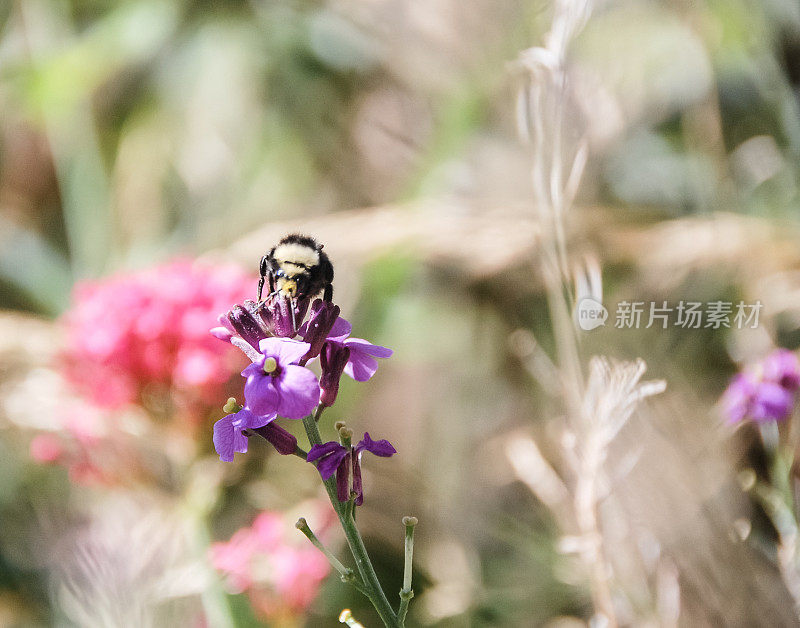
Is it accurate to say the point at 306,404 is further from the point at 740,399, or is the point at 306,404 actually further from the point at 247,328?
the point at 740,399

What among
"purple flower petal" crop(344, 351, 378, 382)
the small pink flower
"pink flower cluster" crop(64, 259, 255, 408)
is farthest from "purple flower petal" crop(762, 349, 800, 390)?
the small pink flower

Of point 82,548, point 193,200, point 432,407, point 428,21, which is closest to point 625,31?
point 428,21

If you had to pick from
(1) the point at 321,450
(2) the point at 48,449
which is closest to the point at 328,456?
(1) the point at 321,450

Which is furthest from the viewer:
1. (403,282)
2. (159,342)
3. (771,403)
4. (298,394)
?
(403,282)

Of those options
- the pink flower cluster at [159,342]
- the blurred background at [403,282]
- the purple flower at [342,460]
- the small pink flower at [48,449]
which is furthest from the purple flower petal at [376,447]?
the small pink flower at [48,449]

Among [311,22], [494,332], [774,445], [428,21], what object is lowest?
[774,445]

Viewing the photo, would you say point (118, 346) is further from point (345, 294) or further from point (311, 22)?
point (311, 22)
